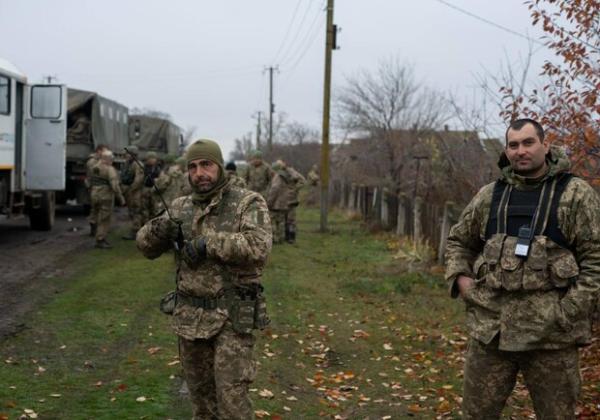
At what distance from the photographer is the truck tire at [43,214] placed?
16.1m

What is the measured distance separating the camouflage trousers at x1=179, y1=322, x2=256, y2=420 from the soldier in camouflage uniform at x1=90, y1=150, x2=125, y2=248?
10.2m

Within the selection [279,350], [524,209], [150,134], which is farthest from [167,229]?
[150,134]

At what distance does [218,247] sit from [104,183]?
1077 centimetres

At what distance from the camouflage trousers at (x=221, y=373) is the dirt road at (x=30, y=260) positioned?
13.0 feet

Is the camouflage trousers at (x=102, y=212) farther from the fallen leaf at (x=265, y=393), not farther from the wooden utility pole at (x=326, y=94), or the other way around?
the fallen leaf at (x=265, y=393)

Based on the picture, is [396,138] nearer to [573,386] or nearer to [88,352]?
[88,352]

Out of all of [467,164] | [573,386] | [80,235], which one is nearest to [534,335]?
[573,386]

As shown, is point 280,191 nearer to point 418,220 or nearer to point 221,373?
point 418,220

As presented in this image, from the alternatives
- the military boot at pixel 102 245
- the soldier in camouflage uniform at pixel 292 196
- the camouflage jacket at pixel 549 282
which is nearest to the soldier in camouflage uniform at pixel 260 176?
the soldier in camouflage uniform at pixel 292 196

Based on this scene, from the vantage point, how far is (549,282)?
147 inches

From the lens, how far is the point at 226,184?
14.3ft

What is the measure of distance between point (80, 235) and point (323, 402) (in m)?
11.2

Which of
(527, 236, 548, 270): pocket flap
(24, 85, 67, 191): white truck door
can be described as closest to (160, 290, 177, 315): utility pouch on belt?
(527, 236, 548, 270): pocket flap

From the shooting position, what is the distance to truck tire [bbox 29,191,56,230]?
52.9 ft
